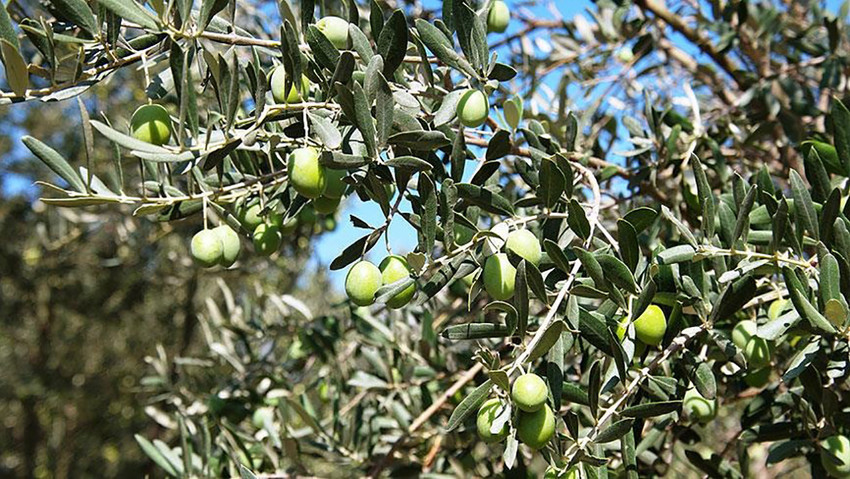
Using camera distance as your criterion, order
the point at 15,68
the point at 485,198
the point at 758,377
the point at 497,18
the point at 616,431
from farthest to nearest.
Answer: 1. the point at 497,18
2. the point at 758,377
3. the point at 485,198
4. the point at 616,431
5. the point at 15,68

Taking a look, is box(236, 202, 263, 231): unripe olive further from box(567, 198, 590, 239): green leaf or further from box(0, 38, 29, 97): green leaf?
box(567, 198, 590, 239): green leaf

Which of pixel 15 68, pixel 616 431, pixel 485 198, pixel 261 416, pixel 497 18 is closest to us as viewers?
pixel 15 68

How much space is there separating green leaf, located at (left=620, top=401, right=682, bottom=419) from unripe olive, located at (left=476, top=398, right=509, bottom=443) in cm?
19

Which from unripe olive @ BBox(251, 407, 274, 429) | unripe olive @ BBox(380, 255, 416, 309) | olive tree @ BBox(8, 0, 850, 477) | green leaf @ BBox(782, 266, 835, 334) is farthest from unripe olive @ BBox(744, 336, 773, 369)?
unripe olive @ BBox(251, 407, 274, 429)

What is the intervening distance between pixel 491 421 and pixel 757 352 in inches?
18.1

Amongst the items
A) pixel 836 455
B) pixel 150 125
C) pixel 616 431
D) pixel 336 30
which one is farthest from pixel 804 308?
pixel 150 125

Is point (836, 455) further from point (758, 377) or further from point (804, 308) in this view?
point (804, 308)

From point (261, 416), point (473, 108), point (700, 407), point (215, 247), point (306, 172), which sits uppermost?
point (473, 108)

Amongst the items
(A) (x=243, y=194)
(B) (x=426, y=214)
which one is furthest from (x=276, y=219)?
(B) (x=426, y=214)

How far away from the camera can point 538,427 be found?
3.13ft

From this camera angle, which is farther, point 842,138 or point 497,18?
point 497,18

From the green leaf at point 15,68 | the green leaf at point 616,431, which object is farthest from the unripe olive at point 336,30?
the green leaf at point 616,431

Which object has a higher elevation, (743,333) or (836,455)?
(743,333)

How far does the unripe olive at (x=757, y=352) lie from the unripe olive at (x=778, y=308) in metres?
0.05
